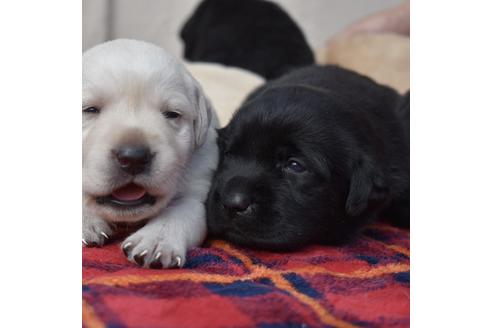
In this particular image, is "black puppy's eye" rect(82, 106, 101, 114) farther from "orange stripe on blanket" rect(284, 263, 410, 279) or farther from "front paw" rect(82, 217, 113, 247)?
"orange stripe on blanket" rect(284, 263, 410, 279)

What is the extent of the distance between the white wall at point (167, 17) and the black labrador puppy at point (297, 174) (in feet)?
9.46

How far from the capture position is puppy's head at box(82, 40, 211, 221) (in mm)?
2143

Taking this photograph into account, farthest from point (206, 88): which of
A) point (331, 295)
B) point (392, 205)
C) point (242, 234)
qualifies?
point (331, 295)

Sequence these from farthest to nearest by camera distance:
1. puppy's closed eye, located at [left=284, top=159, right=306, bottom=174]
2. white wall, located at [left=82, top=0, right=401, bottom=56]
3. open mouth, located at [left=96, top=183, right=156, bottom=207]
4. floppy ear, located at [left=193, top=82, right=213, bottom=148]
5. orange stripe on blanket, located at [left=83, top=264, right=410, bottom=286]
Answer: white wall, located at [left=82, top=0, right=401, bottom=56], floppy ear, located at [left=193, top=82, right=213, bottom=148], puppy's closed eye, located at [left=284, top=159, right=306, bottom=174], open mouth, located at [left=96, top=183, right=156, bottom=207], orange stripe on blanket, located at [left=83, top=264, right=410, bottom=286]

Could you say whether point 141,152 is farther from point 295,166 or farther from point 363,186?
point 363,186

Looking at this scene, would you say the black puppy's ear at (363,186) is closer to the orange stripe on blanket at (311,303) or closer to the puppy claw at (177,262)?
the orange stripe on blanket at (311,303)

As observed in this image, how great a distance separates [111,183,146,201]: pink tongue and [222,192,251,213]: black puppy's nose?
1.05 feet

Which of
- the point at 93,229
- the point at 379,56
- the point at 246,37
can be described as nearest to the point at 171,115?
the point at 93,229

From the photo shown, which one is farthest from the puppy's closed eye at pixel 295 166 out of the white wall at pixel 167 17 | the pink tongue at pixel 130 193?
the white wall at pixel 167 17

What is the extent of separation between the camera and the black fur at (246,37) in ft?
16.8

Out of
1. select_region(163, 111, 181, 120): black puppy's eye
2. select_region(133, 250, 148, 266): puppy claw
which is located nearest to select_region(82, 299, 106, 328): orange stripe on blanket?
select_region(133, 250, 148, 266): puppy claw
